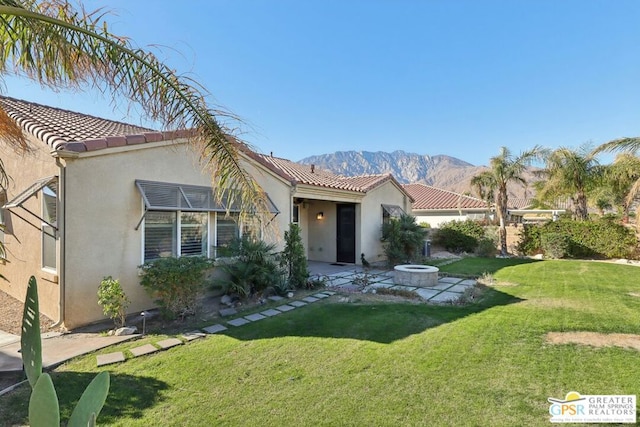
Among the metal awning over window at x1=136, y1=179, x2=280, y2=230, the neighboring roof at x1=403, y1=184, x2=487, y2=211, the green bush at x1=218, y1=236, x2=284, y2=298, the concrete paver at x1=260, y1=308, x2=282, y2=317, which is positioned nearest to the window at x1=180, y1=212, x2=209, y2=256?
the metal awning over window at x1=136, y1=179, x2=280, y2=230

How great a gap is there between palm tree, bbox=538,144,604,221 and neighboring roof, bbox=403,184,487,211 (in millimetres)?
11771

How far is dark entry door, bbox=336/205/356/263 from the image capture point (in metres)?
21.5

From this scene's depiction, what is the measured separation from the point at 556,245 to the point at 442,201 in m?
18.6

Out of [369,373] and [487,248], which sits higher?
[487,248]

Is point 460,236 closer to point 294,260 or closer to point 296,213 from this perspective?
point 296,213

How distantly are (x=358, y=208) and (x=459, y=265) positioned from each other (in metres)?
7.84

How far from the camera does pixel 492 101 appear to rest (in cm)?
3172

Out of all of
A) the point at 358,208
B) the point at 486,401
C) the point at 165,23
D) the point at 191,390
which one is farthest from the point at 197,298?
the point at 358,208

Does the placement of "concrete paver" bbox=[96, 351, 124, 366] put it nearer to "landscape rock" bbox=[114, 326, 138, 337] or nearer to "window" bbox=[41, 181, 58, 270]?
"landscape rock" bbox=[114, 326, 138, 337]

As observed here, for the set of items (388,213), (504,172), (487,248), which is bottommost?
(487,248)

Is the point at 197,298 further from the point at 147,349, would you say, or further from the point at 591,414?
the point at 591,414

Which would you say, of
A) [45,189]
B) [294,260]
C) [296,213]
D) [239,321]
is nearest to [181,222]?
[45,189]

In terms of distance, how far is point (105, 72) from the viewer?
5809mm

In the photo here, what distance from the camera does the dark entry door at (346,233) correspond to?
21523 mm
